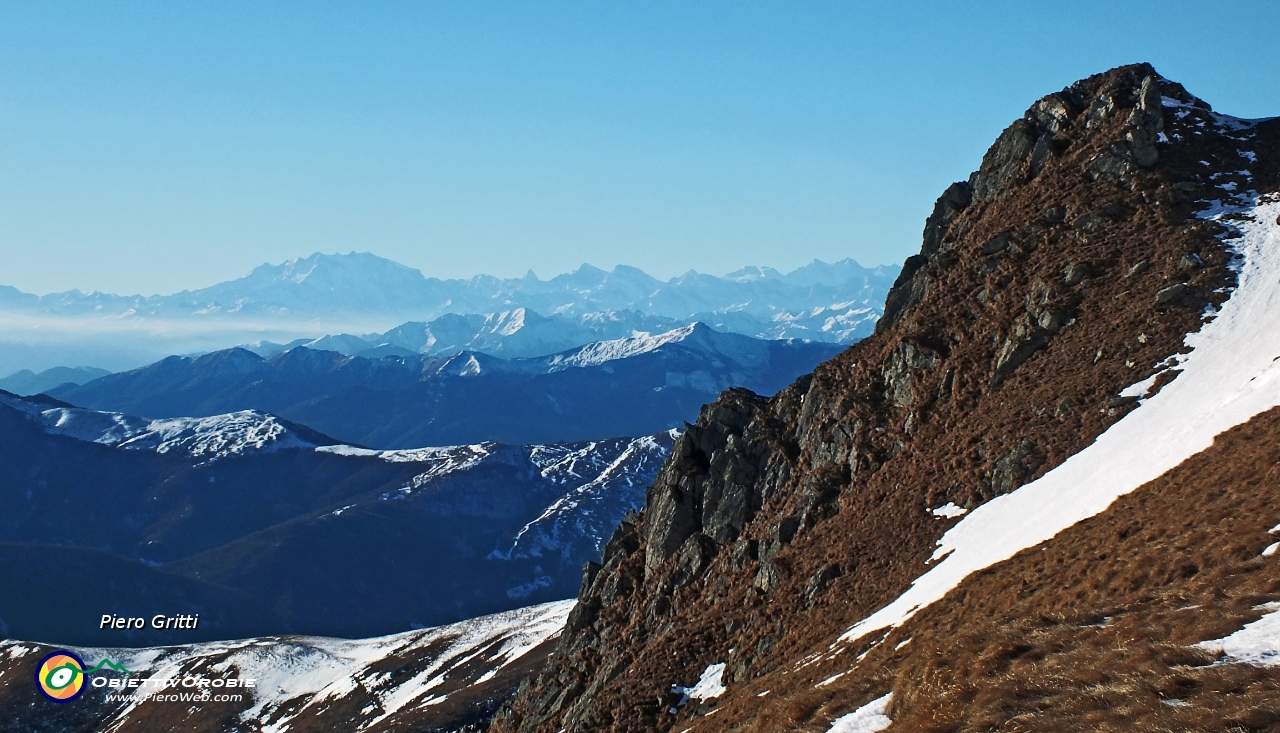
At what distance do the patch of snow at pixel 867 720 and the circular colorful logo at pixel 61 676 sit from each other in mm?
165187

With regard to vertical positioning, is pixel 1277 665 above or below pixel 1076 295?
below

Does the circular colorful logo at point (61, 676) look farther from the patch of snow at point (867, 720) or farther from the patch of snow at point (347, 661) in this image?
the patch of snow at point (867, 720)

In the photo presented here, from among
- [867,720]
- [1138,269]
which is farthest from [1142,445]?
[867,720]

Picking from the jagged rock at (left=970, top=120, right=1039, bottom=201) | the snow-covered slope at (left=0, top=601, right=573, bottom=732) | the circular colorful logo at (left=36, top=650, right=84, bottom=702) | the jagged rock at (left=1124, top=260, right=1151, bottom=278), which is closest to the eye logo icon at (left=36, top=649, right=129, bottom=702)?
the circular colorful logo at (left=36, top=650, right=84, bottom=702)

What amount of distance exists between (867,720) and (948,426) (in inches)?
1460

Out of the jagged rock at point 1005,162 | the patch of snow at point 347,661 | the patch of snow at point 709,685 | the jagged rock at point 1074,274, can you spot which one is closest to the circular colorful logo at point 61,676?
the patch of snow at point 347,661

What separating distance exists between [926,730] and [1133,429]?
33.1m

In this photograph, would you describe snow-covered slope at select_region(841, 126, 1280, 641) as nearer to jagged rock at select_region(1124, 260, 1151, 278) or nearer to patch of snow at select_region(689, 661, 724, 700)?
jagged rock at select_region(1124, 260, 1151, 278)

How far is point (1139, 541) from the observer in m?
33.8

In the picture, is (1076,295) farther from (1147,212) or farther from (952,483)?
(952,483)

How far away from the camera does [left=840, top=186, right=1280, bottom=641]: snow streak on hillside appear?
42.4 m

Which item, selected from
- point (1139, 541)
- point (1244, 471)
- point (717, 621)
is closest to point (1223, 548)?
point (1139, 541)

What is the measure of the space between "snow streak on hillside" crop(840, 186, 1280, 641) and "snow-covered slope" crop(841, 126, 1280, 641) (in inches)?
2.5

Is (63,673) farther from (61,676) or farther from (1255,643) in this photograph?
(1255,643)
